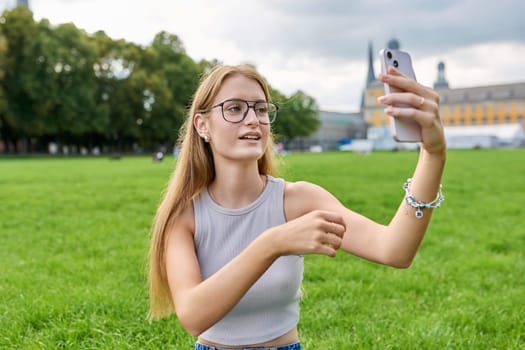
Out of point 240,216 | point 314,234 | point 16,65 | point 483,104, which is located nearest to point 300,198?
point 240,216

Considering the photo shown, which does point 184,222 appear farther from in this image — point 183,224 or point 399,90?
point 399,90

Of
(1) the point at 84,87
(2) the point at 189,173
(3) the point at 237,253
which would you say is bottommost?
(3) the point at 237,253

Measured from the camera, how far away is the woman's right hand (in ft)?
4.27

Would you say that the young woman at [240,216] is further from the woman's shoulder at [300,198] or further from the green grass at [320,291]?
the green grass at [320,291]

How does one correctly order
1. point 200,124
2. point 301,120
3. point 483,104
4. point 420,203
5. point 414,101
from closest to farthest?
1. point 414,101
2. point 420,203
3. point 200,124
4. point 301,120
5. point 483,104

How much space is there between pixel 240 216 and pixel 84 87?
46915 mm

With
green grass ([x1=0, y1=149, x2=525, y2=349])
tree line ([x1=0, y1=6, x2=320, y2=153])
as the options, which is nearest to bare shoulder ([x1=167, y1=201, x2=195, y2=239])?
green grass ([x1=0, y1=149, x2=525, y2=349])

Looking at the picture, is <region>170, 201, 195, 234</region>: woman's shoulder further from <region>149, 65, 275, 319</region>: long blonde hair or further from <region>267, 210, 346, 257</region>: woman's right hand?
<region>267, 210, 346, 257</region>: woman's right hand

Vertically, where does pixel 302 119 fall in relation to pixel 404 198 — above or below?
above

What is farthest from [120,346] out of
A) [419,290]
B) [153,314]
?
[419,290]

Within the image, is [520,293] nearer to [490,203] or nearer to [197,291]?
[197,291]

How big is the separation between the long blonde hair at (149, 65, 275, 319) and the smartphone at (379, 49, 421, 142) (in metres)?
0.62

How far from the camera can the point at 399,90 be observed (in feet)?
4.32

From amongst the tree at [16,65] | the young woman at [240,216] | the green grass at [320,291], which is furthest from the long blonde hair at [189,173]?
the tree at [16,65]
